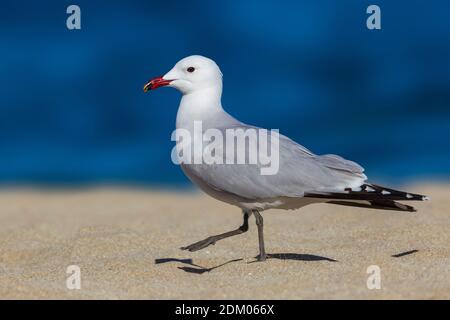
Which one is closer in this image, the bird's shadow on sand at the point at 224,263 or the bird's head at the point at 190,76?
the bird's shadow on sand at the point at 224,263

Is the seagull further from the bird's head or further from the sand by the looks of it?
the sand

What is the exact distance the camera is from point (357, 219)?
25.2 ft

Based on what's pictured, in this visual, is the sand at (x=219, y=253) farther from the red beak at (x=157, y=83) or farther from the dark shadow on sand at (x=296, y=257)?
the red beak at (x=157, y=83)

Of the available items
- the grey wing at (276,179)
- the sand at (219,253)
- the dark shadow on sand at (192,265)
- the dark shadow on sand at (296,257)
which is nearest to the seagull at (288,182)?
the grey wing at (276,179)

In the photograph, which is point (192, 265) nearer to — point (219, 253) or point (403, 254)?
point (219, 253)

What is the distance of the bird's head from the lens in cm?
610

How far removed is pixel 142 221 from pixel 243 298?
11.5ft

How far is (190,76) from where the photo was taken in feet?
20.0

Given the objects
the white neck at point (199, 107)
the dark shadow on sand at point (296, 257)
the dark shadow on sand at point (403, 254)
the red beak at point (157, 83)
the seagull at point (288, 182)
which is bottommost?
the dark shadow on sand at point (403, 254)

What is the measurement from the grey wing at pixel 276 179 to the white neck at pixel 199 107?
1.39 ft

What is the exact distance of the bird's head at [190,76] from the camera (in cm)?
610

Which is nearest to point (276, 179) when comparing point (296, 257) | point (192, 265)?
point (296, 257)
